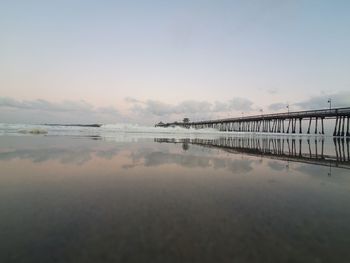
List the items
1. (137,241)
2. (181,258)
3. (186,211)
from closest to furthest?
(181,258) → (137,241) → (186,211)

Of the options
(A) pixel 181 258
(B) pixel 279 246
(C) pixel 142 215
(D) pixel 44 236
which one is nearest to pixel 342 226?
(B) pixel 279 246

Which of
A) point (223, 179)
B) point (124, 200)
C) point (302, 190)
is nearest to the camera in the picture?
point (124, 200)

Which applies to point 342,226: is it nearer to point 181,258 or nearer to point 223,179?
point 181,258

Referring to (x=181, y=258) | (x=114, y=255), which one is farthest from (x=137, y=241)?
(x=181, y=258)

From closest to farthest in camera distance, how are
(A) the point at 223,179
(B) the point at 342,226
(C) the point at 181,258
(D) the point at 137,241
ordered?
(C) the point at 181,258 < (D) the point at 137,241 < (B) the point at 342,226 < (A) the point at 223,179

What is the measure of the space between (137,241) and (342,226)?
2826mm

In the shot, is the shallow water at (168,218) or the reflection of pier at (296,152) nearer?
the shallow water at (168,218)

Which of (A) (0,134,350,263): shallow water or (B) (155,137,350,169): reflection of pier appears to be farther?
(B) (155,137,350,169): reflection of pier

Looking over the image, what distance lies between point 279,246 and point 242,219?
0.76 metres

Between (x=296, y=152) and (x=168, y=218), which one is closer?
(x=168, y=218)

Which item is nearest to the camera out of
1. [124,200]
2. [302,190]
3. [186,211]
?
[186,211]

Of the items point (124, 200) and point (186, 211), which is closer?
point (186, 211)

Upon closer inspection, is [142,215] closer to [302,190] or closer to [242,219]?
[242,219]

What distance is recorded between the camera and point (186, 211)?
345 centimetres
